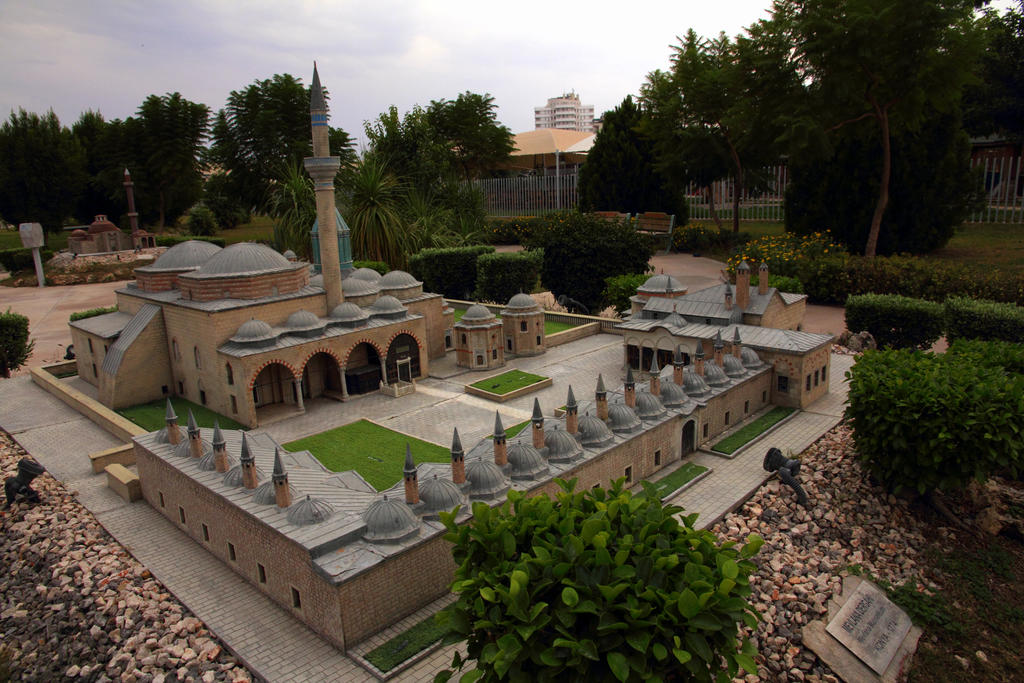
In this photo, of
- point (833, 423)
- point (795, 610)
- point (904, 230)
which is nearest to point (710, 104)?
point (904, 230)

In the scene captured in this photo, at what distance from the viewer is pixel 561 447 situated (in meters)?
18.9

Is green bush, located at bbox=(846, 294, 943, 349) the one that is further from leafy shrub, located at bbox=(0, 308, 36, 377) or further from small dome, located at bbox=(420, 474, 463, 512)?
leafy shrub, located at bbox=(0, 308, 36, 377)

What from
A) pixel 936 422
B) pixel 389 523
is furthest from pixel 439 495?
pixel 936 422

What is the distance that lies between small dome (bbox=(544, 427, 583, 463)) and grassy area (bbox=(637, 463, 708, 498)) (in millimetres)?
3220

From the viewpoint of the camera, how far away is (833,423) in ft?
82.6

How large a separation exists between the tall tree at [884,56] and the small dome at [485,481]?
3346 centimetres

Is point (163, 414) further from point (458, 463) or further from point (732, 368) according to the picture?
point (732, 368)

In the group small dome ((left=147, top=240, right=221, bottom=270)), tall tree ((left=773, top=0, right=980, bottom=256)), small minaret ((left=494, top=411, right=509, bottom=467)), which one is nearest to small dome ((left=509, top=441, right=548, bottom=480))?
small minaret ((left=494, top=411, right=509, bottom=467))

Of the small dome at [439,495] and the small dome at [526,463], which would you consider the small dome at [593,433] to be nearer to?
the small dome at [526,463]

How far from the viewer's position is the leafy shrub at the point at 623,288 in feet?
127

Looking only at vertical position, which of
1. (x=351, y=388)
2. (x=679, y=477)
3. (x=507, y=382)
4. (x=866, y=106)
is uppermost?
(x=866, y=106)

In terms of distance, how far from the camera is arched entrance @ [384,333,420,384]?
101 feet

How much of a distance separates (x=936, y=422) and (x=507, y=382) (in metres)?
16.9

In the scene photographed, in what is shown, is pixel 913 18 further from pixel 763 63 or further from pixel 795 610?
pixel 795 610
